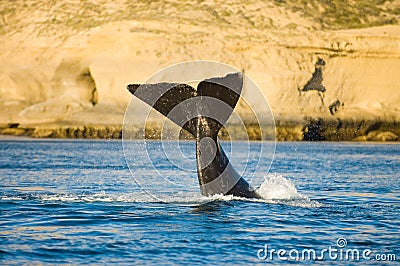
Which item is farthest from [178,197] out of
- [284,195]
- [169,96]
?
[169,96]

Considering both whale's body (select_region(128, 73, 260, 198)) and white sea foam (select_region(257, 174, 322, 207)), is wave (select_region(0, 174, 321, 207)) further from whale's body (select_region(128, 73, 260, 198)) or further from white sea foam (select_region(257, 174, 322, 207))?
whale's body (select_region(128, 73, 260, 198))

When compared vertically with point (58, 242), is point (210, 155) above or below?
above

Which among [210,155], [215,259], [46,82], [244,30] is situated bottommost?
[215,259]

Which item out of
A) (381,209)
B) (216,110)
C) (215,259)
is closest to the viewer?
(215,259)

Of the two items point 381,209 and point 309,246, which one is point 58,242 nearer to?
point 309,246

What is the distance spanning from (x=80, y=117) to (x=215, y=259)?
43.9 m

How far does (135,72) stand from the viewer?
53.8m

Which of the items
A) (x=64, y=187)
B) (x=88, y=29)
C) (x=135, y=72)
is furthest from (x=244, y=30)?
(x=64, y=187)

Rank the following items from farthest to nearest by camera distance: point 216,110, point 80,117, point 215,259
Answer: point 80,117 < point 216,110 < point 215,259

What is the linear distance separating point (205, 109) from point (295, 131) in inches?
1439

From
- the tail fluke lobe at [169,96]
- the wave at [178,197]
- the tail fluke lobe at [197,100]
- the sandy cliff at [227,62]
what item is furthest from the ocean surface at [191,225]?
the sandy cliff at [227,62]

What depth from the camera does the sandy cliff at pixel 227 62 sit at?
50156 mm

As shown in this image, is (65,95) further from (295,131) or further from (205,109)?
(205,109)

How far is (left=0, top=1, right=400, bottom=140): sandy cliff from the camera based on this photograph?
50.2 m
